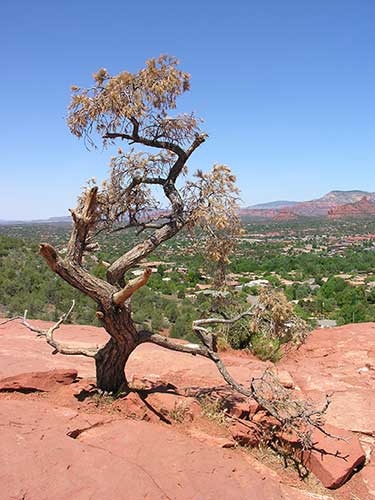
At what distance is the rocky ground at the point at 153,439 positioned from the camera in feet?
12.9

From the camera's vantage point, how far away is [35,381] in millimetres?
6164

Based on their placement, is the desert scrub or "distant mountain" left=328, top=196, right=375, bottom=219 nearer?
the desert scrub

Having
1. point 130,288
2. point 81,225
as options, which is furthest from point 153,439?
point 81,225

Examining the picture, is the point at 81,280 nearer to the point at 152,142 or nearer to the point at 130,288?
the point at 130,288

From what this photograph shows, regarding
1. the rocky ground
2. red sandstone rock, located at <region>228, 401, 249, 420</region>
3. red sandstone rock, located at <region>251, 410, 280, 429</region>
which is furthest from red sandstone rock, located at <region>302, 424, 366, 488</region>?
red sandstone rock, located at <region>228, 401, 249, 420</region>

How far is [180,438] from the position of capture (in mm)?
5168

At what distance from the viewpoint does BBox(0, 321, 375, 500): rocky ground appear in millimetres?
3926

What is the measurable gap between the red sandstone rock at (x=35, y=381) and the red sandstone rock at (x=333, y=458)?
11.9 ft

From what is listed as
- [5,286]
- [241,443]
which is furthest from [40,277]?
[241,443]

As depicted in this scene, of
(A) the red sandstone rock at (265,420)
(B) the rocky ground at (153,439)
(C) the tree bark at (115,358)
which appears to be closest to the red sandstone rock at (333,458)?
(B) the rocky ground at (153,439)

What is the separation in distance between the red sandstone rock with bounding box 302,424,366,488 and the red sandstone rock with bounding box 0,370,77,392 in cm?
362

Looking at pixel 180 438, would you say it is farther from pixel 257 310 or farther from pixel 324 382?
pixel 324 382

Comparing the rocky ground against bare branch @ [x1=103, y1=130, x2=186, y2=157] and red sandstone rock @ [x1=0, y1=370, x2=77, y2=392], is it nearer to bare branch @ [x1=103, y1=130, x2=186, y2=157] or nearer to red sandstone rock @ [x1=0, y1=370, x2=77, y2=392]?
red sandstone rock @ [x1=0, y1=370, x2=77, y2=392]

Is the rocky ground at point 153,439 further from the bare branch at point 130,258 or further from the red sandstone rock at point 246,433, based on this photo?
the bare branch at point 130,258
